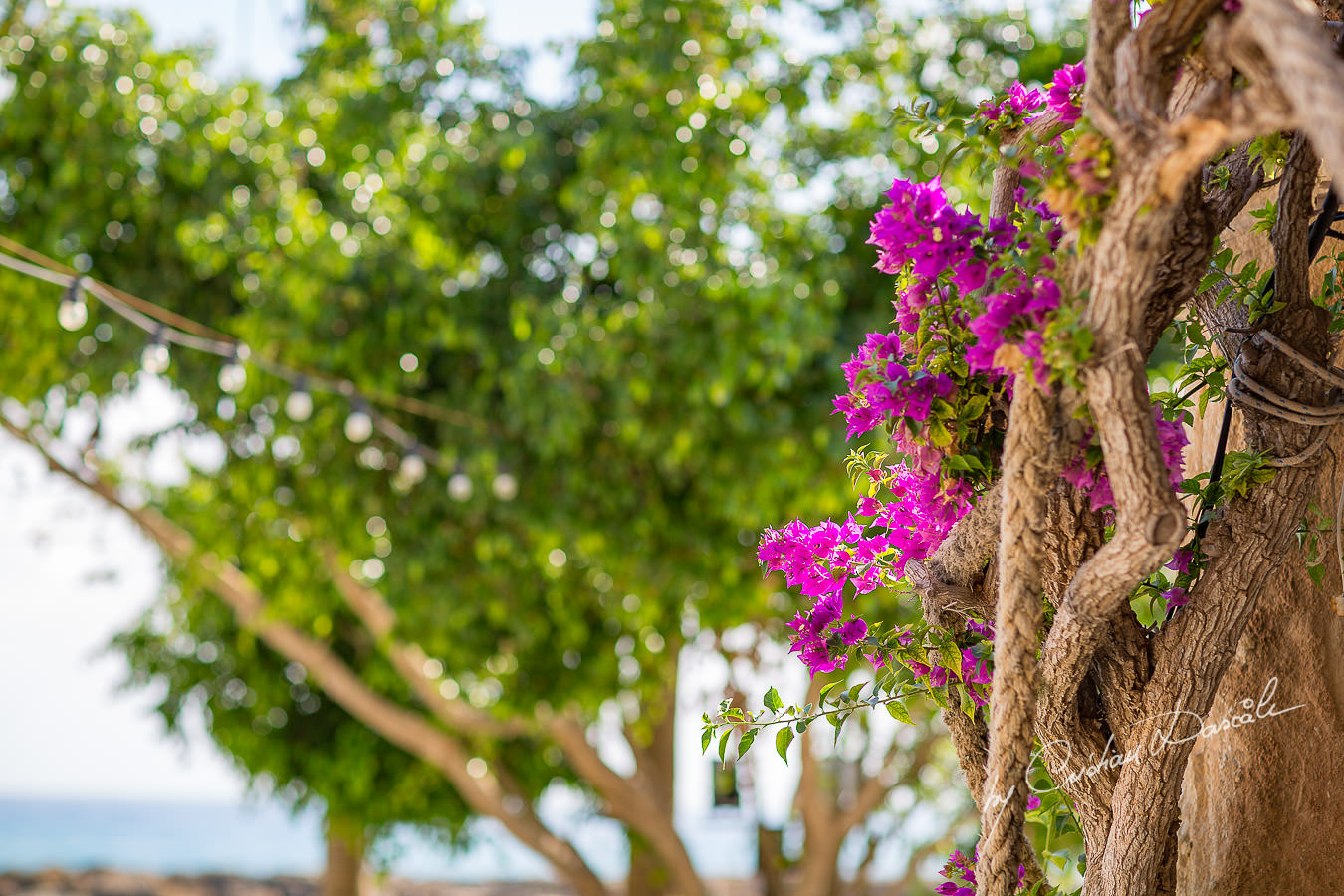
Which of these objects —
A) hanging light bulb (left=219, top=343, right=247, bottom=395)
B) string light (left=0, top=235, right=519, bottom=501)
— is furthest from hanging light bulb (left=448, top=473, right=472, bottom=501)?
hanging light bulb (left=219, top=343, right=247, bottom=395)

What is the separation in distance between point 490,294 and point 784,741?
111 inches

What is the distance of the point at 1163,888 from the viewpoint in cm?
87

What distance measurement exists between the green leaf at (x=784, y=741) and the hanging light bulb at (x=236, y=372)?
248 centimetres

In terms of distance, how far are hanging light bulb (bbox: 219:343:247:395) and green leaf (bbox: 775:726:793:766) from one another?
2480 mm

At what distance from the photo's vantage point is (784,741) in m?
0.88

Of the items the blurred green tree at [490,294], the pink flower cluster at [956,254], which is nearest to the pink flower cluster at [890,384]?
the pink flower cluster at [956,254]

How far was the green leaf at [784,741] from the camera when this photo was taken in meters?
0.87

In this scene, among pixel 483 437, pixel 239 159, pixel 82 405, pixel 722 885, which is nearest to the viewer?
pixel 483 437

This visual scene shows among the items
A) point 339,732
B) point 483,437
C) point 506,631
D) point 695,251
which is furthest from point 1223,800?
point 339,732

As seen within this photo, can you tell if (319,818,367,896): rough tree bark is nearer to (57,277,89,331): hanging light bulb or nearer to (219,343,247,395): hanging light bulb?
(219,343,247,395): hanging light bulb

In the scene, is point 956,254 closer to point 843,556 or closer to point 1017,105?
point 1017,105

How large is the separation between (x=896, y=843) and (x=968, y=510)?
5.02 meters

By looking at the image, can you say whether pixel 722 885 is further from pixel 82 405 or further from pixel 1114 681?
pixel 1114 681

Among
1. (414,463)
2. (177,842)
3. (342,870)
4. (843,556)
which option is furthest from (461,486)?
(177,842)
